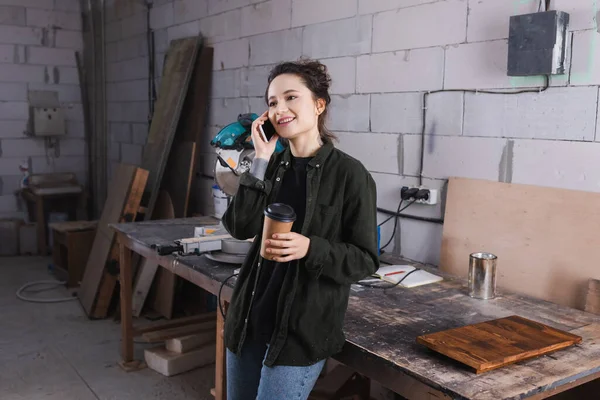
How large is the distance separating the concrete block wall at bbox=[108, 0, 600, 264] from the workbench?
446 millimetres

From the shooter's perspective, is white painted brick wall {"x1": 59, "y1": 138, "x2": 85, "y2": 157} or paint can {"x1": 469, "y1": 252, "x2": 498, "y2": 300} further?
white painted brick wall {"x1": 59, "y1": 138, "x2": 85, "y2": 157}

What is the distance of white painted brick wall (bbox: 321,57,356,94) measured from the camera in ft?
9.78

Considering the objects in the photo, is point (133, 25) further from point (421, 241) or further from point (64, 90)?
point (421, 241)

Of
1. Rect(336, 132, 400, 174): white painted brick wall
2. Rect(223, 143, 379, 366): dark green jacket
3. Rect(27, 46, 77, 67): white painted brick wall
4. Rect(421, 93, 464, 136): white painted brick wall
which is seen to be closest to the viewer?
Rect(223, 143, 379, 366): dark green jacket

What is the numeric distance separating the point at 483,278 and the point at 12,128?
5.22 m

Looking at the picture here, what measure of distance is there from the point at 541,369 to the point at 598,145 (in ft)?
3.05

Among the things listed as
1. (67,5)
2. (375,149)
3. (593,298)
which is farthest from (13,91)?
(593,298)

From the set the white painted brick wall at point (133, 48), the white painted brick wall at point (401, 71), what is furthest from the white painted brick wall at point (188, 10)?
the white painted brick wall at point (401, 71)

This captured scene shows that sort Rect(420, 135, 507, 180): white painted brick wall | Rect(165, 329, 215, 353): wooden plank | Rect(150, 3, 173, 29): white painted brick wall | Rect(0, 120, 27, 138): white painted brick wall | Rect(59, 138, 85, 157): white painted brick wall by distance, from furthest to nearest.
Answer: Rect(59, 138, 85, 157): white painted brick wall → Rect(0, 120, 27, 138): white painted brick wall → Rect(150, 3, 173, 29): white painted brick wall → Rect(165, 329, 215, 353): wooden plank → Rect(420, 135, 507, 180): white painted brick wall

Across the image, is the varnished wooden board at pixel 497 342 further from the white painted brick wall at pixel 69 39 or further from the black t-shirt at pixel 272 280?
the white painted brick wall at pixel 69 39

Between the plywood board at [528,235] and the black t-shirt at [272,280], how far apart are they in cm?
104

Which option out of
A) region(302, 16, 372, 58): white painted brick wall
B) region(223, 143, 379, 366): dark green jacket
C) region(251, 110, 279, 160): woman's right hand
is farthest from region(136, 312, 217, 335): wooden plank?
region(251, 110, 279, 160): woman's right hand

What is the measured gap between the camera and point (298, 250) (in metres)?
1.41

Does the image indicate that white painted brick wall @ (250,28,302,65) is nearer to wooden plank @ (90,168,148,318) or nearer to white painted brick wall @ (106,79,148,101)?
wooden plank @ (90,168,148,318)
